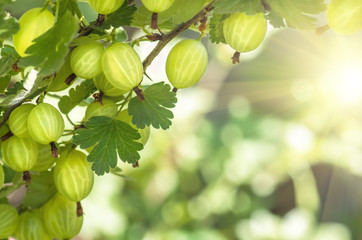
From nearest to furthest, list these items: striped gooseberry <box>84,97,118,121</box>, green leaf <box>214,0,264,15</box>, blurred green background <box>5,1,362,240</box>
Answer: green leaf <box>214,0,264,15</box>
striped gooseberry <box>84,97,118,121</box>
blurred green background <box>5,1,362,240</box>

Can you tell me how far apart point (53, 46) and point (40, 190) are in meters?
0.16

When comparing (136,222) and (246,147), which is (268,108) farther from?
(136,222)

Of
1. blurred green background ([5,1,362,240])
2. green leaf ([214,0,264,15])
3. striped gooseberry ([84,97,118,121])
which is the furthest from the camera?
blurred green background ([5,1,362,240])

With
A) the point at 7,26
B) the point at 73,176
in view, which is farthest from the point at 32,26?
the point at 73,176

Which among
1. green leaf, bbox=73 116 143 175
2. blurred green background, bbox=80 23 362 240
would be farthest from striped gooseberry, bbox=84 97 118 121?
blurred green background, bbox=80 23 362 240

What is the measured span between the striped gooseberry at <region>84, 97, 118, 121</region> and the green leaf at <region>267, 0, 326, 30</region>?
0.51ft

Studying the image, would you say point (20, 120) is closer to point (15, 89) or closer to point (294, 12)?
point (15, 89)

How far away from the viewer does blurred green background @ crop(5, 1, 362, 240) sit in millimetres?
1648

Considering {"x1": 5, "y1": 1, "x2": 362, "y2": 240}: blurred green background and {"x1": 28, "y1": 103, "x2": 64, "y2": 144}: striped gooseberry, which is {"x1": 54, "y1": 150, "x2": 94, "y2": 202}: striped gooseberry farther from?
{"x1": 5, "y1": 1, "x2": 362, "y2": 240}: blurred green background

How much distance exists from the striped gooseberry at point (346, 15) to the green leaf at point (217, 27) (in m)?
0.08

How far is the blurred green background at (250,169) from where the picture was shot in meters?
1.65

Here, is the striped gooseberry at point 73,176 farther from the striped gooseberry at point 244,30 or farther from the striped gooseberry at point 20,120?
the striped gooseberry at point 244,30

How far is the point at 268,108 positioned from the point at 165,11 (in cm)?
187

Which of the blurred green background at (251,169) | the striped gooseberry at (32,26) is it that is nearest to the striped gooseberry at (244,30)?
the striped gooseberry at (32,26)
